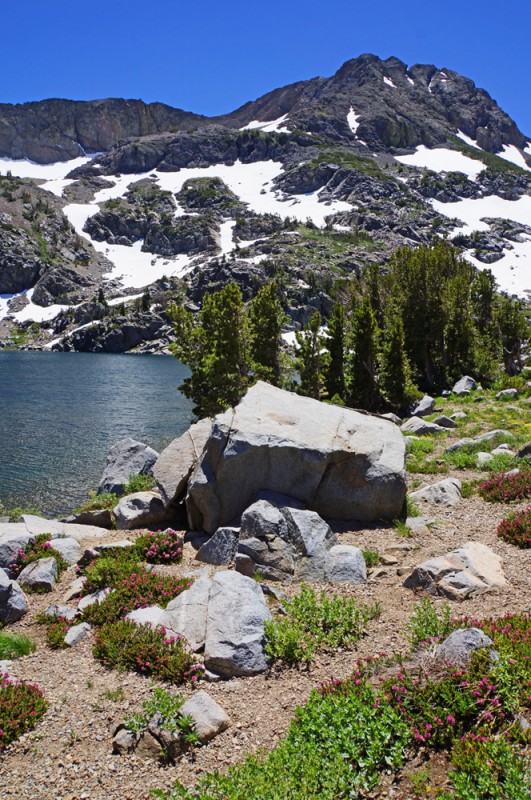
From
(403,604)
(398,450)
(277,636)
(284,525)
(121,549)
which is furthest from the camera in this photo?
(398,450)

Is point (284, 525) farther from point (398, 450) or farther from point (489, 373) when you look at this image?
point (489, 373)

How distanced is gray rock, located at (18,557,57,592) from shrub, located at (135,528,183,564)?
227 cm

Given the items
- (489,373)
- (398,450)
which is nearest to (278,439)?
(398,450)

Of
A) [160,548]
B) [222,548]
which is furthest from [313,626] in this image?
[160,548]

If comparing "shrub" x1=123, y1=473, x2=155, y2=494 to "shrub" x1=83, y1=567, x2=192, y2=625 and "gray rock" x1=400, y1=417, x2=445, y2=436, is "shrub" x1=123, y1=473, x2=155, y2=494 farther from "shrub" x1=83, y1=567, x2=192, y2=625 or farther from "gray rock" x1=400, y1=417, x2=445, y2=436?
"gray rock" x1=400, y1=417, x2=445, y2=436

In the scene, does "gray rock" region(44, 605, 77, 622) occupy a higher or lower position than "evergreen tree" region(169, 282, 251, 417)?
lower

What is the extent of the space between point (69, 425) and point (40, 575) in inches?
1436

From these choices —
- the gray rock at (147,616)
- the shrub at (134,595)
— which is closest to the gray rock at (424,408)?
the shrub at (134,595)

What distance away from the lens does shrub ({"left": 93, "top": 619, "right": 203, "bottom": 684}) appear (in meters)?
8.69

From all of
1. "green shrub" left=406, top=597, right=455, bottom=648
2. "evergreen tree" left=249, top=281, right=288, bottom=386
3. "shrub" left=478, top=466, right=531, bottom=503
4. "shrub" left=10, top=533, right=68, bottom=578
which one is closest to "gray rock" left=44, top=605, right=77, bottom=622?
"shrub" left=10, top=533, right=68, bottom=578

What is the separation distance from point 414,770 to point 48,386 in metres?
78.1

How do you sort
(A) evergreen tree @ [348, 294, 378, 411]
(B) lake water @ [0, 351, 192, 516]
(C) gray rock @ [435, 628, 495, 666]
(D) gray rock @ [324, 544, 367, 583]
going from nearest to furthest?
(C) gray rock @ [435, 628, 495, 666], (D) gray rock @ [324, 544, 367, 583], (B) lake water @ [0, 351, 192, 516], (A) evergreen tree @ [348, 294, 378, 411]

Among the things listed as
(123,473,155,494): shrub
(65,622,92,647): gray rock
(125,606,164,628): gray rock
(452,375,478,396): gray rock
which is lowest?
(123,473,155,494): shrub

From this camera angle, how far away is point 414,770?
6.07m
